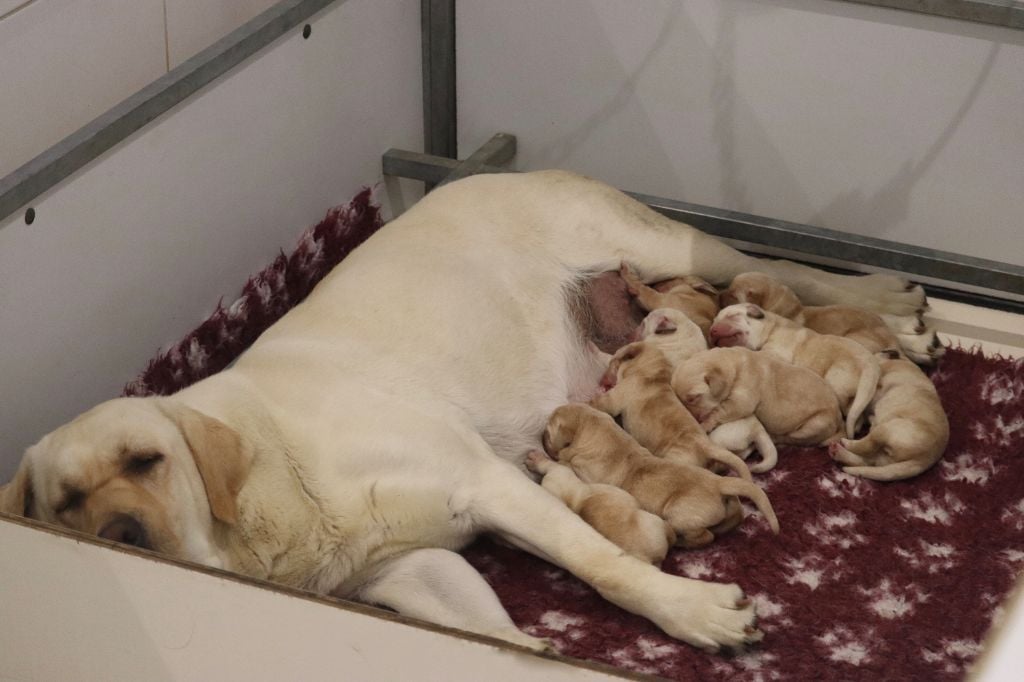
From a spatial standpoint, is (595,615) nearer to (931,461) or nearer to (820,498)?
(820,498)

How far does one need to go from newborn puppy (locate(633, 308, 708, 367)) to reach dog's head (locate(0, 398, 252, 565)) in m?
0.97

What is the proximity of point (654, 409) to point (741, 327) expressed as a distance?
0.30 metres

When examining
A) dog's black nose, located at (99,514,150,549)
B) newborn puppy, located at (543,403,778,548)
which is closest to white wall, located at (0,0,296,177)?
dog's black nose, located at (99,514,150,549)

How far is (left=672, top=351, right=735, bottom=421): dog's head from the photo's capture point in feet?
7.97

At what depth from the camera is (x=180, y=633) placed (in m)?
1.59

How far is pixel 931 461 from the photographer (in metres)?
2.50

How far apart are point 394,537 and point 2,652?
64 centimetres

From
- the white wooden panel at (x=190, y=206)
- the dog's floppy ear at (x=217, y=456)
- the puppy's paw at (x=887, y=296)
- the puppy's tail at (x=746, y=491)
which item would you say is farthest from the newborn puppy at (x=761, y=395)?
the white wooden panel at (x=190, y=206)

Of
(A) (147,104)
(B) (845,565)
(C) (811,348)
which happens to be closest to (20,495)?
(A) (147,104)

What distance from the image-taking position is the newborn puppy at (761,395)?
2436 millimetres

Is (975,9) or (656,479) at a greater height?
(975,9)

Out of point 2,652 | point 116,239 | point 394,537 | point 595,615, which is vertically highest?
point 116,239

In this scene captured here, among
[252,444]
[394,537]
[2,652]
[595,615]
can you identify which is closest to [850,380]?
[595,615]

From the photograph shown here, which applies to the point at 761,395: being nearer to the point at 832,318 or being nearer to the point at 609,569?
the point at 832,318
